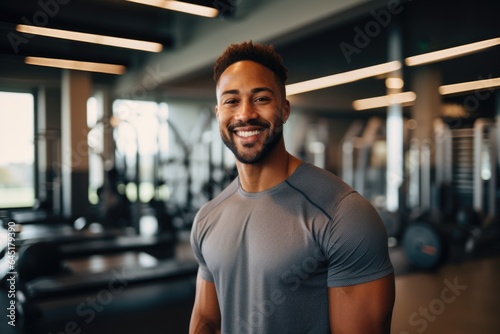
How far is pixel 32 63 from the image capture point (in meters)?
4.14

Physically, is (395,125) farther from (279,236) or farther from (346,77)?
(279,236)

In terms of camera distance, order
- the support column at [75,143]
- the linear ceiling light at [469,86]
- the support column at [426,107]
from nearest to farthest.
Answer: the linear ceiling light at [469,86], the support column at [426,107], the support column at [75,143]

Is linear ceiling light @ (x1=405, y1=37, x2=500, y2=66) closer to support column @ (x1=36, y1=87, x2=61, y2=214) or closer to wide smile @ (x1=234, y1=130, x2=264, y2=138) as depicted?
wide smile @ (x1=234, y1=130, x2=264, y2=138)

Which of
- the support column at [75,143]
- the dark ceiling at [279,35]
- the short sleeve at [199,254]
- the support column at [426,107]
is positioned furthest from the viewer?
the support column at [75,143]

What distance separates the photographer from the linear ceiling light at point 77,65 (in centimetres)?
421

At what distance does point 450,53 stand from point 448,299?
186 cm

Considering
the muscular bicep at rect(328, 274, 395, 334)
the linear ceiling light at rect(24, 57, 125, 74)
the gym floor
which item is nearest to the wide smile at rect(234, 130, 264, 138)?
the muscular bicep at rect(328, 274, 395, 334)

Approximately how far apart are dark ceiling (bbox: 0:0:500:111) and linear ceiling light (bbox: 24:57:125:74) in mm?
73

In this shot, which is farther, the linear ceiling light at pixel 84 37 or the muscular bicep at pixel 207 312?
the linear ceiling light at pixel 84 37

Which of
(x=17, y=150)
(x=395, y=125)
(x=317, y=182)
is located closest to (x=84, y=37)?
(x=17, y=150)

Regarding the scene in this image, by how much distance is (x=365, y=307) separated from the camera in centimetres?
77

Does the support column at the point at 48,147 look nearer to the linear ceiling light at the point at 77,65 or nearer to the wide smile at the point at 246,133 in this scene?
the linear ceiling light at the point at 77,65

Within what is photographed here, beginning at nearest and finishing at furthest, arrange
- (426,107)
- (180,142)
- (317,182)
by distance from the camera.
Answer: (317,182) < (426,107) < (180,142)

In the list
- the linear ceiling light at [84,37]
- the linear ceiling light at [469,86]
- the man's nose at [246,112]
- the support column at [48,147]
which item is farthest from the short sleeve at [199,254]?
the support column at [48,147]
